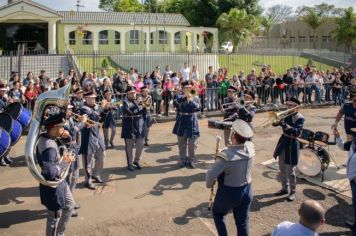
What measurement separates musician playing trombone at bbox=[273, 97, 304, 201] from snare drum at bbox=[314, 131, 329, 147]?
857mm

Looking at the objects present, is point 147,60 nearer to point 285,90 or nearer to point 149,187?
point 285,90

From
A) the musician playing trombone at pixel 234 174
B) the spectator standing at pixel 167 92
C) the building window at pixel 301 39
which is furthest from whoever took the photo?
the building window at pixel 301 39

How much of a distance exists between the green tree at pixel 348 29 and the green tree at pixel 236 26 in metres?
11.4

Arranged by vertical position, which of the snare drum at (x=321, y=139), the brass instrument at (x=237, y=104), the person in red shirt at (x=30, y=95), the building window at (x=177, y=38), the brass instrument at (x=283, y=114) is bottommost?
the snare drum at (x=321, y=139)

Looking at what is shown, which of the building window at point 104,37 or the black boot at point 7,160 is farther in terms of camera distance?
the building window at point 104,37

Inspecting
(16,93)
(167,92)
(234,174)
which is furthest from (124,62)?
(234,174)

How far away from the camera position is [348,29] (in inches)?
1764

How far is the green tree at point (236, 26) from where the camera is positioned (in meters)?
40.9

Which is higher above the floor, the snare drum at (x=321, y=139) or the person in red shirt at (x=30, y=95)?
the person in red shirt at (x=30, y=95)

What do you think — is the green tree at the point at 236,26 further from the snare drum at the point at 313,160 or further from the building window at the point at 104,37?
the snare drum at the point at 313,160

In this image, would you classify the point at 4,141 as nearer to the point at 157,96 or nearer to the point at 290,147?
the point at 290,147

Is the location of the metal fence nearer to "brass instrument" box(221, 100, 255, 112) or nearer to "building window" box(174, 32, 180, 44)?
"brass instrument" box(221, 100, 255, 112)

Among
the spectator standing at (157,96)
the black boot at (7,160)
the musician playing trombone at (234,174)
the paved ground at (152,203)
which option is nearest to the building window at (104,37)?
the spectator standing at (157,96)

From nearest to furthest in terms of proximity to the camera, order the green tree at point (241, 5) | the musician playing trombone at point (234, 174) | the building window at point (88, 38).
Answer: the musician playing trombone at point (234, 174) < the building window at point (88, 38) < the green tree at point (241, 5)
